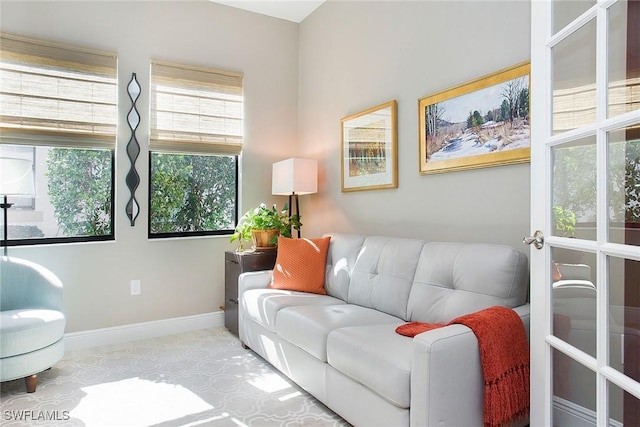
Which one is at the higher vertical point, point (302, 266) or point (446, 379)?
point (302, 266)

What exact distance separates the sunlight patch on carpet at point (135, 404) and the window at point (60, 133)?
1354 mm

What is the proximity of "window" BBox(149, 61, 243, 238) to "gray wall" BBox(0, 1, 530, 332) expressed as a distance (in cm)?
11

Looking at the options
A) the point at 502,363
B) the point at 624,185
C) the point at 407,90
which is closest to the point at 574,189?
the point at 624,185

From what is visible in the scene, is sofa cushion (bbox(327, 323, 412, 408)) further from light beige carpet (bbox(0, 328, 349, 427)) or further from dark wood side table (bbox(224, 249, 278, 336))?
dark wood side table (bbox(224, 249, 278, 336))

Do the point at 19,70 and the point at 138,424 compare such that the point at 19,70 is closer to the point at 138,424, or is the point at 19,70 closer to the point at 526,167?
the point at 138,424

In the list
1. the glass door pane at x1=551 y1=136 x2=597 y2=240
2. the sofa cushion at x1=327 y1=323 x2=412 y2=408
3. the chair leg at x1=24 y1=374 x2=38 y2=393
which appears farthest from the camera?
the chair leg at x1=24 y1=374 x2=38 y2=393

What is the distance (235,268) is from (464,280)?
1.95 meters

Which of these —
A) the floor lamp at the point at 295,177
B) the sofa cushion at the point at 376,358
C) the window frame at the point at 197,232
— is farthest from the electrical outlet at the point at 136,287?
the sofa cushion at the point at 376,358

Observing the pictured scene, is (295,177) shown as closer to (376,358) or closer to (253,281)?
(253,281)

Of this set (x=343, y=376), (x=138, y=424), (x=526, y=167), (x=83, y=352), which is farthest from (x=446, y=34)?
(x=83, y=352)

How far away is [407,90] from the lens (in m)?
2.90

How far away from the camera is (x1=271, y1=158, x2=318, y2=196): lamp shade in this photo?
11.7ft

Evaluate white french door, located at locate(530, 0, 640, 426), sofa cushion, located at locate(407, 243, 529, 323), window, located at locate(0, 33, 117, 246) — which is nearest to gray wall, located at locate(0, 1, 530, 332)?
window, located at locate(0, 33, 117, 246)

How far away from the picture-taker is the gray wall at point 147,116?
10.4ft
